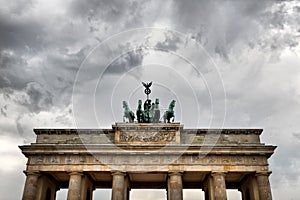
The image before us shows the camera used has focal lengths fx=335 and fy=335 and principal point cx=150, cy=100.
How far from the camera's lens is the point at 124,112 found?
3603 cm

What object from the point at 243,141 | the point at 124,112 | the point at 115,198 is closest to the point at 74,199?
the point at 115,198

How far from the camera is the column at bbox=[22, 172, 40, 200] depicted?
31.1 metres

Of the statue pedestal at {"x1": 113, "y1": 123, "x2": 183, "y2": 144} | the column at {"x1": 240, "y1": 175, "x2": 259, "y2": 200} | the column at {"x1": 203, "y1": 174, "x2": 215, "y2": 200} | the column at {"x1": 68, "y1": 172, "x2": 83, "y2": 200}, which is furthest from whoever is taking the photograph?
the statue pedestal at {"x1": 113, "y1": 123, "x2": 183, "y2": 144}

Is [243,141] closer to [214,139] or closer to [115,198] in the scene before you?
[214,139]

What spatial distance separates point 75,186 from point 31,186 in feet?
13.6

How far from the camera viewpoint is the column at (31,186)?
31.1 metres

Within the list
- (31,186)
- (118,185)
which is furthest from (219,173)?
(31,186)

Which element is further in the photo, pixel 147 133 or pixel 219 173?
pixel 147 133

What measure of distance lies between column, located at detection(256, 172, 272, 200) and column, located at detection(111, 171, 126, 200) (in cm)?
1279

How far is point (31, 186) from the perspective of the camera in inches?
1241

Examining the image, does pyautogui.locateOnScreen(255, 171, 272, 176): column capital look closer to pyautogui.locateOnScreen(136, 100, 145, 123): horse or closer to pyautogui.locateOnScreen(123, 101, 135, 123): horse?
pyautogui.locateOnScreen(136, 100, 145, 123): horse

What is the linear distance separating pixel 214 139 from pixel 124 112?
9.87 metres

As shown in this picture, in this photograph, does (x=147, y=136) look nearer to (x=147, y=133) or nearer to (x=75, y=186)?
(x=147, y=133)

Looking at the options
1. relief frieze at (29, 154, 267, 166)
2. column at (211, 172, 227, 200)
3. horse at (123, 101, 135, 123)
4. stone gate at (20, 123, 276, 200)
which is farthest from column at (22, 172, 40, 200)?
column at (211, 172, 227, 200)
